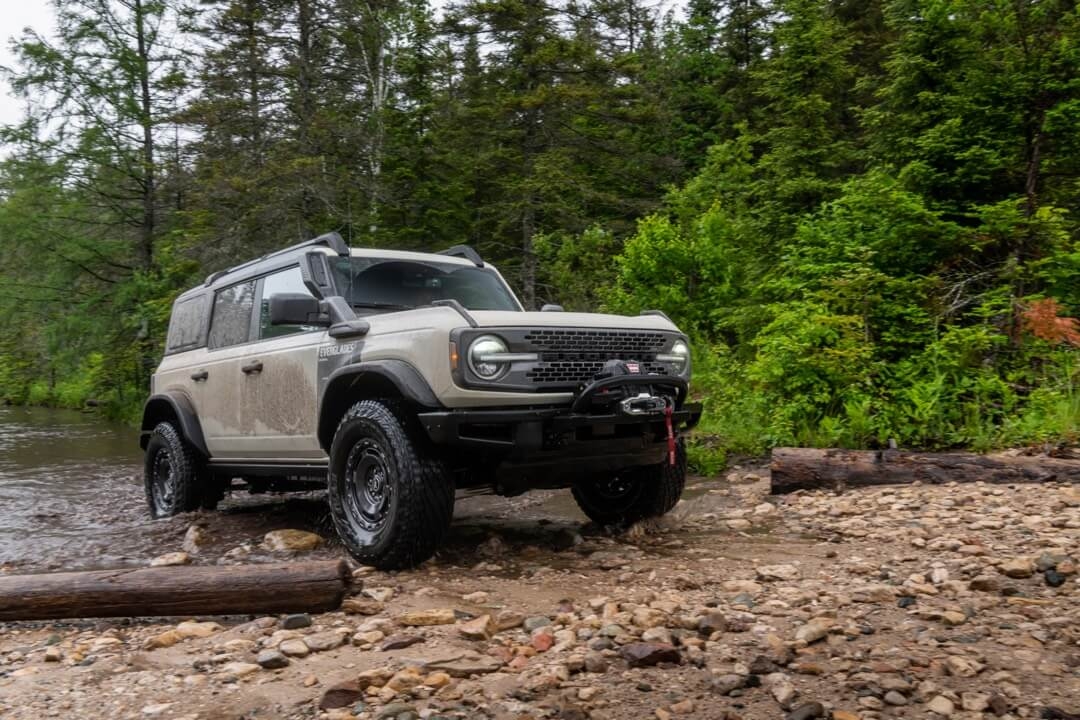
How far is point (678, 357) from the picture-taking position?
5258mm

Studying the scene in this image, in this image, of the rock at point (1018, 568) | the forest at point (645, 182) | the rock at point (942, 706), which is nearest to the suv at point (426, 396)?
the rock at point (1018, 568)

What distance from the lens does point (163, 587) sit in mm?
3943

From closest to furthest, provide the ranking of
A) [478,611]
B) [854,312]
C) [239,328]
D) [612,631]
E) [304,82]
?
[612,631], [478,611], [239,328], [854,312], [304,82]

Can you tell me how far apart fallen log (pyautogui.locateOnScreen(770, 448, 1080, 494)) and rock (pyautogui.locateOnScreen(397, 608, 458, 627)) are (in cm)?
388

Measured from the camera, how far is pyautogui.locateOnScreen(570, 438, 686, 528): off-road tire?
561 cm

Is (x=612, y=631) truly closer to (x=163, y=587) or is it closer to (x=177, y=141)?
(x=163, y=587)

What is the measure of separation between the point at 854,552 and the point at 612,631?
205 cm

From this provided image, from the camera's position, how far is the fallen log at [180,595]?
3912 mm

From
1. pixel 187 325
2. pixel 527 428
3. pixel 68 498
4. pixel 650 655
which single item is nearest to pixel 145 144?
pixel 68 498

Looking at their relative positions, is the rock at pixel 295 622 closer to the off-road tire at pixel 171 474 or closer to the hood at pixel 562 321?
the hood at pixel 562 321

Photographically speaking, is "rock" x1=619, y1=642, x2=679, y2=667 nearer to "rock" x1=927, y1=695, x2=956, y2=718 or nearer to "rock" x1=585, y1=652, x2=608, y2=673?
"rock" x1=585, y1=652, x2=608, y2=673

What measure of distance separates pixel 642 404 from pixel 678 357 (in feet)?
2.22

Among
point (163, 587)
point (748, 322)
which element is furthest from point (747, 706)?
point (748, 322)

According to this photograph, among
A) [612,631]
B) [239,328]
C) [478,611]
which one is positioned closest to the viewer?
[612,631]
